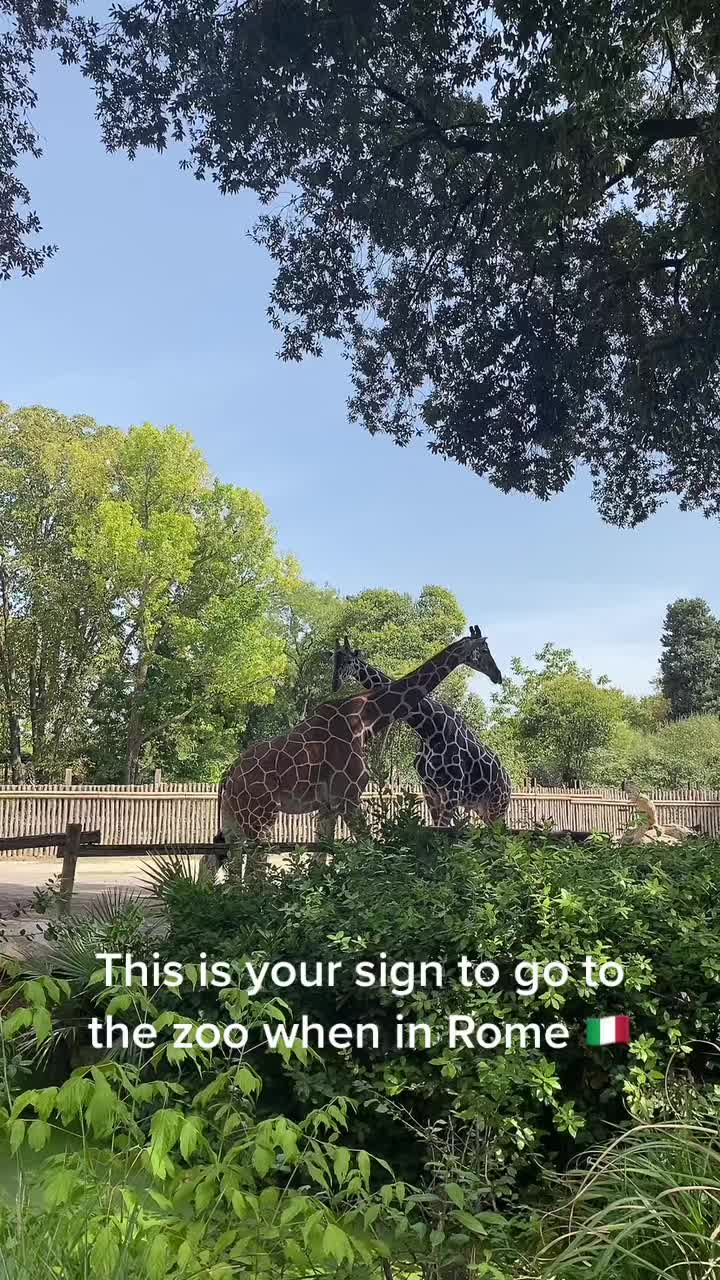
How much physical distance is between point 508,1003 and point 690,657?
44.2 meters

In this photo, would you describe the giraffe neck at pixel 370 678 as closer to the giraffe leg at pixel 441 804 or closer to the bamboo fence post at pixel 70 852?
the giraffe leg at pixel 441 804

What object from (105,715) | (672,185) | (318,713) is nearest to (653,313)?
(672,185)

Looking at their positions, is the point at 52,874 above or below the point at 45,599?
below

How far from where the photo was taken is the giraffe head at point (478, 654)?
9.95 m

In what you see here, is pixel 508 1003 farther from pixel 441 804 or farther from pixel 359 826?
pixel 441 804

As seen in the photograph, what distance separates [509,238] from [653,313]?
2.12 meters

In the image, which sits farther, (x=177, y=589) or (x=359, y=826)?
(x=177, y=589)

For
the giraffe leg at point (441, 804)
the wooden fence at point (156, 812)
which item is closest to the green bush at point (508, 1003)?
the giraffe leg at point (441, 804)

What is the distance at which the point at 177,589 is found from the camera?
28828mm

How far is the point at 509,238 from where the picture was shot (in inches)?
464

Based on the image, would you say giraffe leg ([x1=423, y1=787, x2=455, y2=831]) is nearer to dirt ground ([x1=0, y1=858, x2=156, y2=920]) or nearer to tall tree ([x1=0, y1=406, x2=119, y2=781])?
dirt ground ([x1=0, y1=858, x2=156, y2=920])

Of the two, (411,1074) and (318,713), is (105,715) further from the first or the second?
(411,1074)

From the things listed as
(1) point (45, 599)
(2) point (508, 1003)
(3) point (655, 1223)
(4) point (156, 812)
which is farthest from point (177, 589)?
(3) point (655, 1223)

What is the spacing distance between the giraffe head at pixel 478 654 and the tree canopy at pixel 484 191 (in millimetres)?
3456
